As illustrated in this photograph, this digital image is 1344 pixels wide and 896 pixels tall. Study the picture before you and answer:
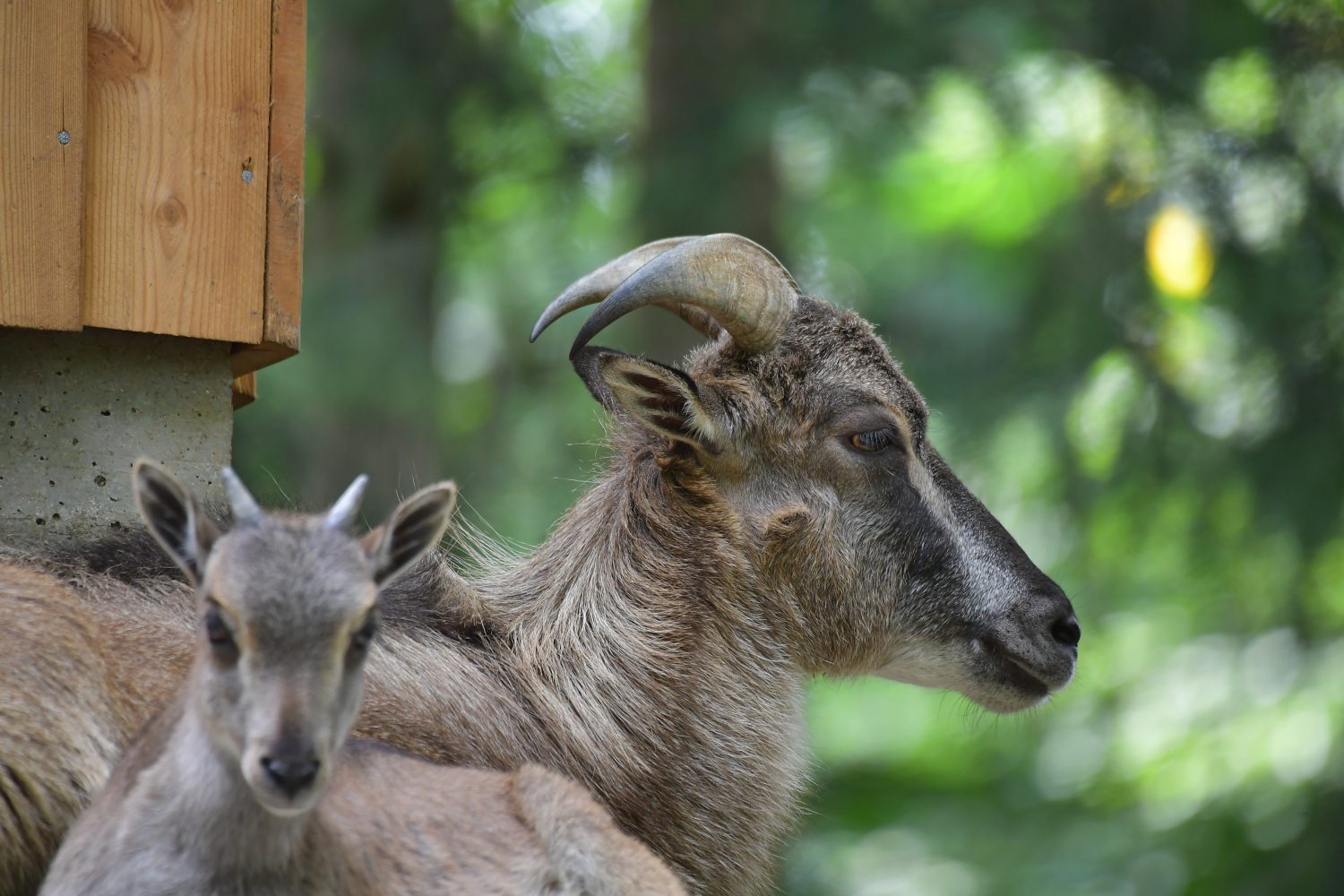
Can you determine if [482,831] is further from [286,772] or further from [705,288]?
[705,288]

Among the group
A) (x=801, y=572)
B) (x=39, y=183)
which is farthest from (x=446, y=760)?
(x=39, y=183)

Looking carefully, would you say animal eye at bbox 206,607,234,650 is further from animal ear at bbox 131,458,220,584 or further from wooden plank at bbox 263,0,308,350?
wooden plank at bbox 263,0,308,350

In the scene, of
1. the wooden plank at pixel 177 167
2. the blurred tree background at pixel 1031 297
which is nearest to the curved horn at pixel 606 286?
the wooden plank at pixel 177 167

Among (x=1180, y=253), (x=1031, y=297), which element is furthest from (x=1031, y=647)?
(x=1031, y=297)

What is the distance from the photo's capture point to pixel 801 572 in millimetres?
5617

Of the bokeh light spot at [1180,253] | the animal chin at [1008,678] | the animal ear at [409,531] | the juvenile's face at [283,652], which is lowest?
the animal chin at [1008,678]

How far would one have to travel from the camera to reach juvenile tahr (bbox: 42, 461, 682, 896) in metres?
3.14

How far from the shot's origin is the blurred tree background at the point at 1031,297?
41.2ft

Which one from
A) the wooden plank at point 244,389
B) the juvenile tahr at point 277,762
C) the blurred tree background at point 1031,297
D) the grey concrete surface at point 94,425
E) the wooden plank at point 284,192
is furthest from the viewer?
the blurred tree background at point 1031,297

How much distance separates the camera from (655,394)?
555cm

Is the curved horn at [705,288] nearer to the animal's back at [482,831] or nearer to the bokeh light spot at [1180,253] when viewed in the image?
the animal's back at [482,831]

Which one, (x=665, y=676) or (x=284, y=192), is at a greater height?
(x=284, y=192)

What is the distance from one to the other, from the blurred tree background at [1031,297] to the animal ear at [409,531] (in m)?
7.55

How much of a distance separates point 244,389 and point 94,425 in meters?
1.13
